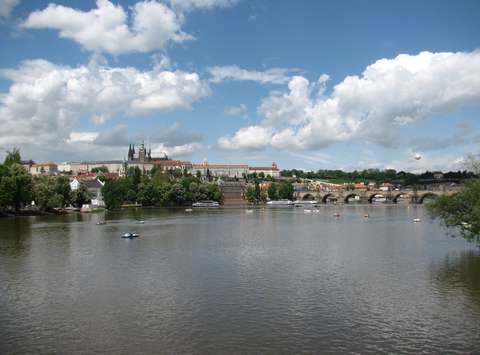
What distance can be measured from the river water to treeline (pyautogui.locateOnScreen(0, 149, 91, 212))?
3692cm

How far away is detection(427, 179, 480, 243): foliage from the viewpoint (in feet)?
107

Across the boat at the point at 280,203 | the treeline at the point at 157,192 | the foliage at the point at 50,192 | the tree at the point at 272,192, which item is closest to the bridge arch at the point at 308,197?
the tree at the point at 272,192

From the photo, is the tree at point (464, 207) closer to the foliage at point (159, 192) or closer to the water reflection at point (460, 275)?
the water reflection at point (460, 275)

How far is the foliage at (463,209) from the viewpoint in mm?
32600

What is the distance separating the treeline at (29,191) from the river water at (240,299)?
36.9 m

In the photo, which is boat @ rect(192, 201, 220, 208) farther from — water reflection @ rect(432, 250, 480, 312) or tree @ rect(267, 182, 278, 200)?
water reflection @ rect(432, 250, 480, 312)

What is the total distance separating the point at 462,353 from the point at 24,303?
58.4 ft

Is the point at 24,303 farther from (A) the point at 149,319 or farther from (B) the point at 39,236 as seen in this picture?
(B) the point at 39,236

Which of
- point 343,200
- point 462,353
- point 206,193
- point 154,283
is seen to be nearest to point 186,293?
point 154,283

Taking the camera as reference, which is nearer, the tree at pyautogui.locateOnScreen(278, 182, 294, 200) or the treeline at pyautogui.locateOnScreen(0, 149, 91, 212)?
the treeline at pyautogui.locateOnScreen(0, 149, 91, 212)

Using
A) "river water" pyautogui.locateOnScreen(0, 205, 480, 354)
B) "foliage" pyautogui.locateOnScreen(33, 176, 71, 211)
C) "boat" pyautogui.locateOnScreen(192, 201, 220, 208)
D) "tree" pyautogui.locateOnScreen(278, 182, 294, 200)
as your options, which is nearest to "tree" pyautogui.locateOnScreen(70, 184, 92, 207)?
"foliage" pyautogui.locateOnScreen(33, 176, 71, 211)

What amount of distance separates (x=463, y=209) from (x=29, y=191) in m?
66.0

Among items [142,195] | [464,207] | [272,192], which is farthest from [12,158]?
[272,192]

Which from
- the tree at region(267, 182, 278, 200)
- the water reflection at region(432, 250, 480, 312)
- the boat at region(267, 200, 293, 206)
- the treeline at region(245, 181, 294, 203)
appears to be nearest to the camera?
the water reflection at region(432, 250, 480, 312)
